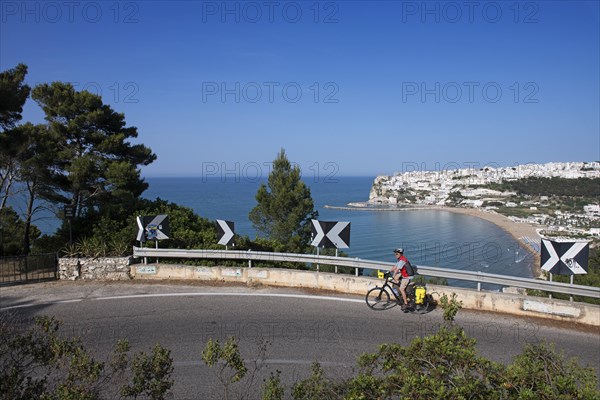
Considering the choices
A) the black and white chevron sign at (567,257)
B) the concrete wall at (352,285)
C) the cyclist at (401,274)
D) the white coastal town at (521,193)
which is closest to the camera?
the concrete wall at (352,285)

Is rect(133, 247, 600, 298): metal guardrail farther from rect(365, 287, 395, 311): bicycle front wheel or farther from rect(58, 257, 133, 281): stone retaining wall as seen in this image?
rect(365, 287, 395, 311): bicycle front wheel

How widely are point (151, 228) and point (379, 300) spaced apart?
6.75 metres

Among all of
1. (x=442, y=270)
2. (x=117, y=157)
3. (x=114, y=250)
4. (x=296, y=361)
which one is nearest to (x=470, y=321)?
(x=442, y=270)

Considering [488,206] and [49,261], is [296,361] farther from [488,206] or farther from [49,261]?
[488,206]

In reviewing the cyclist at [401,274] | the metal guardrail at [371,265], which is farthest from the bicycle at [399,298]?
the metal guardrail at [371,265]

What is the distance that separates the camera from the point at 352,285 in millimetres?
10336

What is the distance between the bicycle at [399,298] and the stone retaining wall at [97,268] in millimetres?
6794

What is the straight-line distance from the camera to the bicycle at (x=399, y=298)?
897 centimetres

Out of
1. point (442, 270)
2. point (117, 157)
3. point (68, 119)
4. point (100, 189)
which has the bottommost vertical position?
point (442, 270)

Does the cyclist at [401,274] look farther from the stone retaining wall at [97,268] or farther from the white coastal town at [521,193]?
the white coastal town at [521,193]

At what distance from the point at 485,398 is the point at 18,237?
77.9 feet

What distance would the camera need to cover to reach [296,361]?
263 inches

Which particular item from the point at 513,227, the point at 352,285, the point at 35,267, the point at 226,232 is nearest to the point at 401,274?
the point at 352,285

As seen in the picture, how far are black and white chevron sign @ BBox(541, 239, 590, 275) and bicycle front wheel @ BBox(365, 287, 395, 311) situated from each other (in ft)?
11.2
